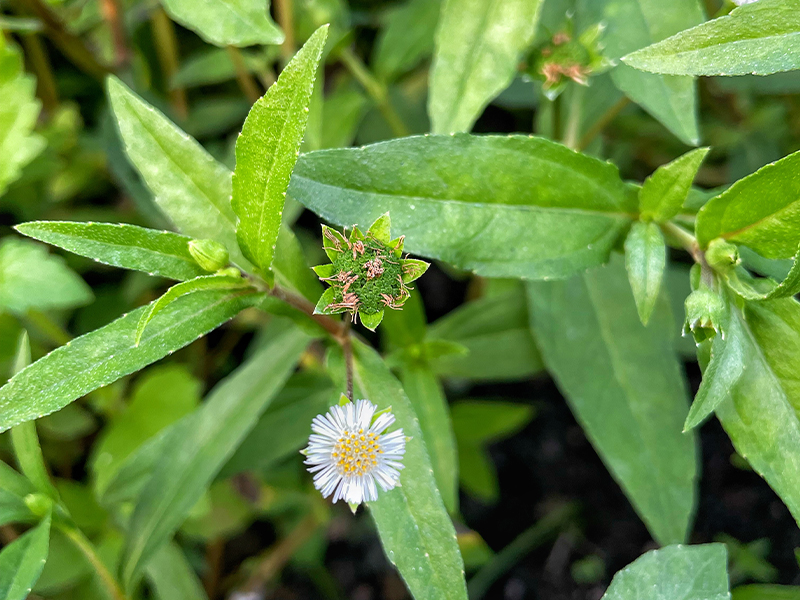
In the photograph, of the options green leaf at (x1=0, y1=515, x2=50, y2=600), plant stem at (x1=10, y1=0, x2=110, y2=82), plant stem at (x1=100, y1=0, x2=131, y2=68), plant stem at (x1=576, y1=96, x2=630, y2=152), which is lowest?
green leaf at (x1=0, y1=515, x2=50, y2=600)

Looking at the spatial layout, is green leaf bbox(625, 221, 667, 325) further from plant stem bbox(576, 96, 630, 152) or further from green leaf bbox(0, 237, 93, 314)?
green leaf bbox(0, 237, 93, 314)

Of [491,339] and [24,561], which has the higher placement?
[491,339]

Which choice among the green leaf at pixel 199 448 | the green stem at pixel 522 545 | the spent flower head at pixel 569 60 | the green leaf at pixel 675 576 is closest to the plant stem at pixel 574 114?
the spent flower head at pixel 569 60

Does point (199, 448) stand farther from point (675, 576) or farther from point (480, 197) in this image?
point (675, 576)

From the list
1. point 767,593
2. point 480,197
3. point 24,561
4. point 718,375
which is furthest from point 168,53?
point 767,593

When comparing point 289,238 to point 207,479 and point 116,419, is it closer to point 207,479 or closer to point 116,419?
point 207,479

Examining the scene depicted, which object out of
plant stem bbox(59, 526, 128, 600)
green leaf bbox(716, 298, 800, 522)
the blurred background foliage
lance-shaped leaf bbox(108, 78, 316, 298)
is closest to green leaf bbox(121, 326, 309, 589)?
plant stem bbox(59, 526, 128, 600)
